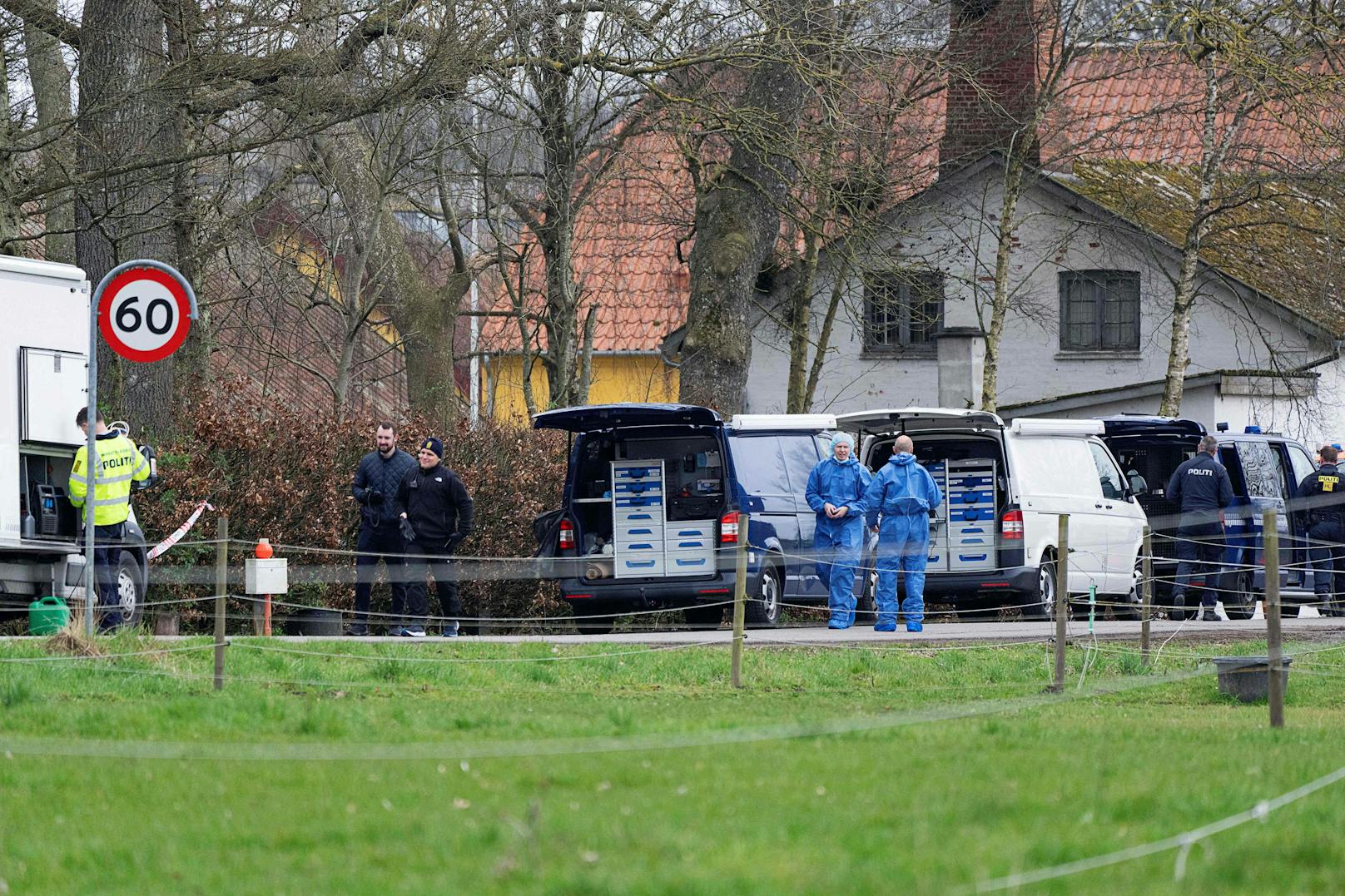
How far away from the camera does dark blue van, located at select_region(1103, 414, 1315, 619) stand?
22.0 m

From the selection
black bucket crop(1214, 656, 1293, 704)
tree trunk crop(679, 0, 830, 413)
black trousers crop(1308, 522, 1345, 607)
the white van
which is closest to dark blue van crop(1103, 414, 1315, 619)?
black trousers crop(1308, 522, 1345, 607)

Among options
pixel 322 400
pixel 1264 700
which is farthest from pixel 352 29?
pixel 322 400

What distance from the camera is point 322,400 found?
40.8 meters

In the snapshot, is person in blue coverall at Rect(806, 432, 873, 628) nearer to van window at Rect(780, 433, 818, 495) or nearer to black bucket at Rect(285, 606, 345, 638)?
van window at Rect(780, 433, 818, 495)

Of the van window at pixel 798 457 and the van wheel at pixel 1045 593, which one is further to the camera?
the van wheel at pixel 1045 593

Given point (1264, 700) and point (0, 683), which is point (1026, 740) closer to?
point (1264, 700)

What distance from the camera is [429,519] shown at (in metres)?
17.6

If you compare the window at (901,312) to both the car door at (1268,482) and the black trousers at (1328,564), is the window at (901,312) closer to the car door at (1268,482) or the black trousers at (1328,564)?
the car door at (1268,482)

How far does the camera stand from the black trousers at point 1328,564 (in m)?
22.1

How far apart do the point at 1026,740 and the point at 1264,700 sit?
4.49 metres

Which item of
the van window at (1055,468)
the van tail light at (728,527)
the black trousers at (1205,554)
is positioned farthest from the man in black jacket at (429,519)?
the black trousers at (1205,554)

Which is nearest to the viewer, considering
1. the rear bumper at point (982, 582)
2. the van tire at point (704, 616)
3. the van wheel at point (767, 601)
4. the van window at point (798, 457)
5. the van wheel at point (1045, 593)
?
the van wheel at point (767, 601)

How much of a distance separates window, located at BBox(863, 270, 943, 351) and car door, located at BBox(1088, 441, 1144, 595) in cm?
603

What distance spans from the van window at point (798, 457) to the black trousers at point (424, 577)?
356cm
